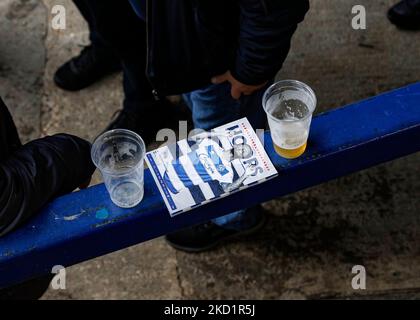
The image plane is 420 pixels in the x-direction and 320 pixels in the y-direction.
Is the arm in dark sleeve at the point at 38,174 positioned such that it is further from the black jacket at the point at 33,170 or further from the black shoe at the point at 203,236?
the black shoe at the point at 203,236

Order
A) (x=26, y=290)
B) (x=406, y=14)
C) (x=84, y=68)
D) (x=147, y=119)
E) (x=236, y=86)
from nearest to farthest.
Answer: (x=26, y=290), (x=236, y=86), (x=147, y=119), (x=84, y=68), (x=406, y=14)

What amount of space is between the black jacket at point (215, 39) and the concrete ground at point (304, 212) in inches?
34.0

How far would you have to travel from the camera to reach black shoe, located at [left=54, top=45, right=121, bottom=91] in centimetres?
322

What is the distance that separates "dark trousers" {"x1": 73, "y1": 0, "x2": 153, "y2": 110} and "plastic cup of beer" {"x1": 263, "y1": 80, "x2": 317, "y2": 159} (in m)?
0.99

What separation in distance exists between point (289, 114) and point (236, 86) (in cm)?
39

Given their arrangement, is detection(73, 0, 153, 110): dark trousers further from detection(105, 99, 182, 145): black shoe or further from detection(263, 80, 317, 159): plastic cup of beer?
detection(263, 80, 317, 159): plastic cup of beer

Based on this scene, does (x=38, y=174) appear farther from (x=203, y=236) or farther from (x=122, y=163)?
(x=203, y=236)

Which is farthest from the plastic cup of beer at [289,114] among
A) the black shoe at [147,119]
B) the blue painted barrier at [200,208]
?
the black shoe at [147,119]

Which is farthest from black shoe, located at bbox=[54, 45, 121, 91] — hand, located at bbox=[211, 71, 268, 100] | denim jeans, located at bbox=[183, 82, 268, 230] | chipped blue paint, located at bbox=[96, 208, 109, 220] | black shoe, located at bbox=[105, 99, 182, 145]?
chipped blue paint, located at bbox=[96, 208, 109, 220]

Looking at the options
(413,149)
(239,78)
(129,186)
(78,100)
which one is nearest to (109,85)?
(78,100)

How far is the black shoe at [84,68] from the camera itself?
127 inches

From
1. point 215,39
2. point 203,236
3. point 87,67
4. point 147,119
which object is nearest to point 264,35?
point 215,39

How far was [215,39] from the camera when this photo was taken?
6.79 feet
